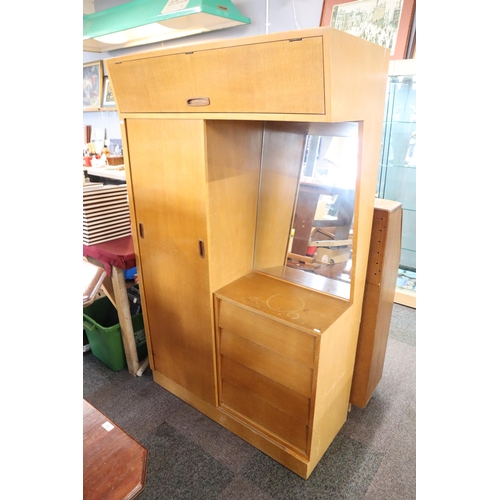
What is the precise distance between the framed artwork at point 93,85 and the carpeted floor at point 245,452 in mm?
3732

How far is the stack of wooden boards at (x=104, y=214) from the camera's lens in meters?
1.98

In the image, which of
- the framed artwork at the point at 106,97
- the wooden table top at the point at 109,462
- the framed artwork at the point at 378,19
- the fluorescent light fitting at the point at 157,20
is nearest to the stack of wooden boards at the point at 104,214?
the wooden table top at the point at 109,462

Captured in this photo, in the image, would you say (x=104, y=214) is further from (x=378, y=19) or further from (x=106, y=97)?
(x=106, y=97)

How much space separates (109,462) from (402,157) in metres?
2.86

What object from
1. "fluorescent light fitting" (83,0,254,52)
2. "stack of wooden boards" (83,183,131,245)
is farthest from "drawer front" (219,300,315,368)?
"fluorescent light fitting" (83,0,254,52)

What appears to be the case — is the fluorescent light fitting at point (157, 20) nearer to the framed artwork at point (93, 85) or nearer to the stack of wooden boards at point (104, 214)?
the framed artwork at point (93, 85)

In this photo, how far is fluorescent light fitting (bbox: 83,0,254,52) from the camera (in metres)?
2.68

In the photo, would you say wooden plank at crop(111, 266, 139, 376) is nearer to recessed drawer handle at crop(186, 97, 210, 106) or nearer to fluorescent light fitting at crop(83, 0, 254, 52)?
recessed drawer handle at crop(186, 97, 210, 106)

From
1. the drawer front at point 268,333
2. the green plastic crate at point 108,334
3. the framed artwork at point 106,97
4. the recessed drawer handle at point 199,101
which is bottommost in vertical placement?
the green plastic crate at point 108,334

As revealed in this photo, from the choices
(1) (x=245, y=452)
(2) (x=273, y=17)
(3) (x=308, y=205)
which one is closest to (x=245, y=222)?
(3) (x=308, y=205)

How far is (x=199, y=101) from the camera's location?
1.32 meters

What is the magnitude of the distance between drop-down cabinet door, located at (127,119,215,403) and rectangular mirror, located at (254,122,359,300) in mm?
361
